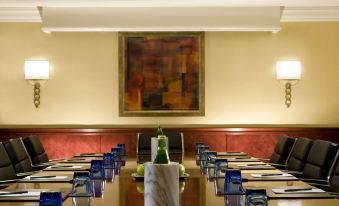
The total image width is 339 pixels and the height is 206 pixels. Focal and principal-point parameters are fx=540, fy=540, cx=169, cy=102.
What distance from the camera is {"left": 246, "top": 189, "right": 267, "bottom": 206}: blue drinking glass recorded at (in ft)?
6.60

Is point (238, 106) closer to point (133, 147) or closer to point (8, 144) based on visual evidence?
point (133, 147)

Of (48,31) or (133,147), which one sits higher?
(48,31)

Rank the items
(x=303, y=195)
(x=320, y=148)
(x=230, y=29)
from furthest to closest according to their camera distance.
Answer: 1. (x=230, y=29)
2. (x=320, y=148)
3. (x=303, y=195)

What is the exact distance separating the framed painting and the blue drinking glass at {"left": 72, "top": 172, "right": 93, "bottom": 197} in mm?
4909

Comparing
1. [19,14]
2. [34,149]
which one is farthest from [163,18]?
[34,149]

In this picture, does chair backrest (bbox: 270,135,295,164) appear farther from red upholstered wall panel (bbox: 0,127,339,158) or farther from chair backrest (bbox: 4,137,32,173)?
chair backrest (bbox: 4,137,32,173)

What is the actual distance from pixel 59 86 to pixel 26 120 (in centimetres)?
65

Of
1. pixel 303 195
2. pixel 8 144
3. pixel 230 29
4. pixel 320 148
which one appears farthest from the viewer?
pixel 230 29

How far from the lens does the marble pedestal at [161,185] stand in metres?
1.71

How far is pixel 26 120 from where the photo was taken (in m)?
7.49

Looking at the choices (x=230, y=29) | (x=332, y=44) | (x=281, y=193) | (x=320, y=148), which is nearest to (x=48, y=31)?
(x=230, y=29)

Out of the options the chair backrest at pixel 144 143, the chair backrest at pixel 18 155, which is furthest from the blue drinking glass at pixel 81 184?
the chair backrest at pixel 144 143

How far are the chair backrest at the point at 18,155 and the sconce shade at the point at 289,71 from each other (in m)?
3.72

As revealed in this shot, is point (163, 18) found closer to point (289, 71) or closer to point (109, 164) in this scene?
point (289, 71)
